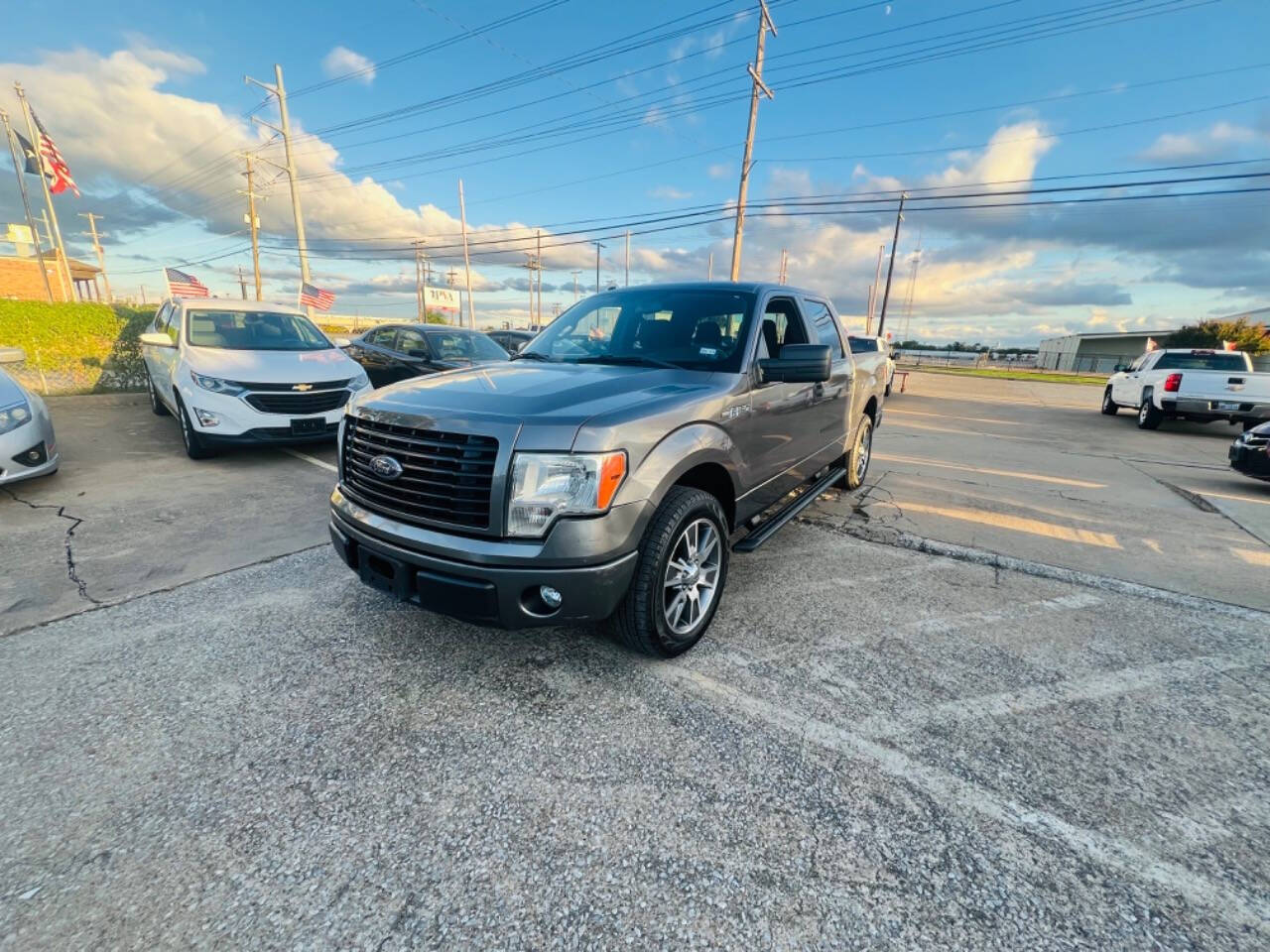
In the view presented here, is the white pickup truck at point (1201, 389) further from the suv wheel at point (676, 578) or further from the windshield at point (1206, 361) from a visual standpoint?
the suv wheel at point (676, 578)

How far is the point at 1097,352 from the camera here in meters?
54.2

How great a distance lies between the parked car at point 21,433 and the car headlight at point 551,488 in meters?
5.14

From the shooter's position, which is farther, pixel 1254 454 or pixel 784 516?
pixel 1254 454

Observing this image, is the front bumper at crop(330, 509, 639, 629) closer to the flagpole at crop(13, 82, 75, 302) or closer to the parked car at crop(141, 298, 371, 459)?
the parked car at crop(141, 298, 371, 459)

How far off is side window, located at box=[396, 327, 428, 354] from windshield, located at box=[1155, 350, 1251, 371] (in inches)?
596

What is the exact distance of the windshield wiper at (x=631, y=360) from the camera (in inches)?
128

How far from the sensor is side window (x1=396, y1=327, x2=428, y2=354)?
9.91 meters

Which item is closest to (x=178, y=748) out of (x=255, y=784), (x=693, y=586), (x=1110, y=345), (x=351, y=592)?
(x=255, y=784)

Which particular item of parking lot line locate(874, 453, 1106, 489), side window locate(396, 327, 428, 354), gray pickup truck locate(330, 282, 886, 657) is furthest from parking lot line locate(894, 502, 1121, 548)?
side window locate(396, 327, 428, 354)

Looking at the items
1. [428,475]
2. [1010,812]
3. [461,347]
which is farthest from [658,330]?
[461,347]

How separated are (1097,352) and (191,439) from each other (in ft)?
228

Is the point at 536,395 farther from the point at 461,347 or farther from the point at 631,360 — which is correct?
the point at 461,347

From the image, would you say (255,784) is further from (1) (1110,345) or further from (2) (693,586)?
(1) (1110,345)

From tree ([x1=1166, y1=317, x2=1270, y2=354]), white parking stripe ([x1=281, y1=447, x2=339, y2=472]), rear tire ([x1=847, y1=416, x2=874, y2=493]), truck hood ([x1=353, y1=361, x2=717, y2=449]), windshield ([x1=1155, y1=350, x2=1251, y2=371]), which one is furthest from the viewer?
tree ([x1=1166, y1=317, x2=1270, y2=354])
